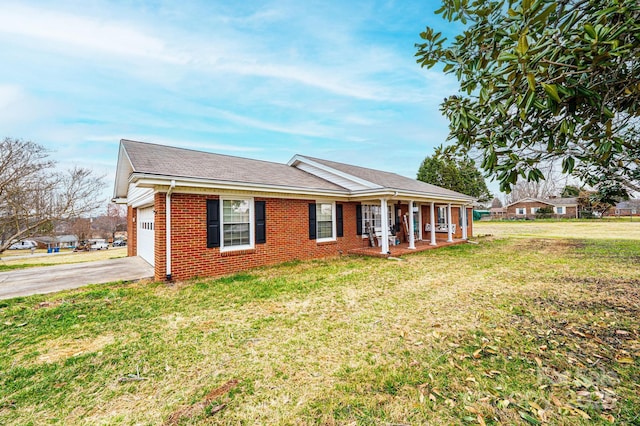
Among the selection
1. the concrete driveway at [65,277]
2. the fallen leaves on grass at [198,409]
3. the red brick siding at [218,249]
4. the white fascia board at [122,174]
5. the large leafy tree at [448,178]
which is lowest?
the fallen leaves on grass at [198,409]

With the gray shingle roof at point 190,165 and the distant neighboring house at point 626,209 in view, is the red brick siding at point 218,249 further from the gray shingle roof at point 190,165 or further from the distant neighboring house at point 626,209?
the distant neighboring house at point 626,209

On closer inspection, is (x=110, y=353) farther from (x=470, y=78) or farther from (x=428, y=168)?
(x=428, y=168)

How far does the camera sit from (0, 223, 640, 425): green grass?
7.72 ft

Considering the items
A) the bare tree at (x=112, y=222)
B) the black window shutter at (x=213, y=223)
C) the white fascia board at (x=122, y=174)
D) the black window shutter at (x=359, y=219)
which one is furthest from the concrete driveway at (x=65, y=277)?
the bare tree at (x=112, y=222)

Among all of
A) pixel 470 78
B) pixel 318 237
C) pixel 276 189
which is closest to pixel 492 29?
pixel 470 78

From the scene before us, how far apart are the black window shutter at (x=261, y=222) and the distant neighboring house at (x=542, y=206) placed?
2126 inches

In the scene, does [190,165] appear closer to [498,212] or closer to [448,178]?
[448,178]

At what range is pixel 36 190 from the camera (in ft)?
55.8

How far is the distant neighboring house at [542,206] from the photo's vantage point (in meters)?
46.6

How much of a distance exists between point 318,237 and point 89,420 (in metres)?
8.36

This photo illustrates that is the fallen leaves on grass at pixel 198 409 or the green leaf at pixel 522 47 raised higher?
the green leaf at pixel 522 47

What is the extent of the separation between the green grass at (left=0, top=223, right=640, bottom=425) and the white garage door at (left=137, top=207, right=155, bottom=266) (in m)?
3.11

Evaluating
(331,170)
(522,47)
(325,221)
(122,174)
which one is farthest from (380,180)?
(522,47)

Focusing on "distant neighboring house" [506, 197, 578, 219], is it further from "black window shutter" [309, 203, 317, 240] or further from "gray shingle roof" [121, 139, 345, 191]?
"gray shingle roof" [121, 139, 345, 191]
